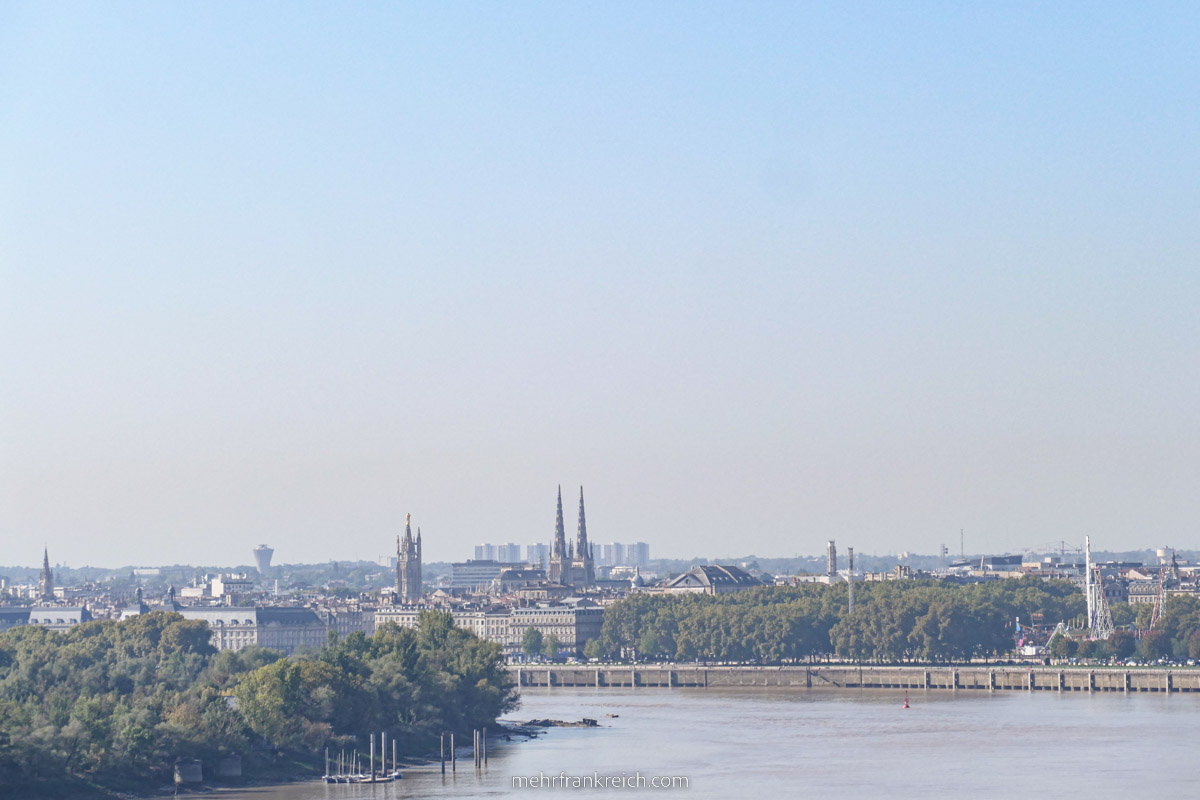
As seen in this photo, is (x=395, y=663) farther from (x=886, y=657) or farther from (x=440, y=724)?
(x=886, y=657)

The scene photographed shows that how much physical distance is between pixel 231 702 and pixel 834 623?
76691mm

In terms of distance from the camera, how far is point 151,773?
65.3 m

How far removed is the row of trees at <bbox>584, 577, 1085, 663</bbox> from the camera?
139 m

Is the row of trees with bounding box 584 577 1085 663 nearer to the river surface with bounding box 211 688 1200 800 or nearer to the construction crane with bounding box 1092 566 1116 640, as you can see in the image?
the construction crane with bounding box 1092 566 1116 640

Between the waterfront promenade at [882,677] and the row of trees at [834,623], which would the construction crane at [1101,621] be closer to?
the row of trees at [834,623]

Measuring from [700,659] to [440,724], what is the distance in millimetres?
66624

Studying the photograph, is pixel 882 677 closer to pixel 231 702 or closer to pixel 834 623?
pixel 834 623

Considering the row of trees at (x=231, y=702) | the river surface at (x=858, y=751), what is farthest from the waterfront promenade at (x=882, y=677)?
the row of trees at (x=231, y=702)

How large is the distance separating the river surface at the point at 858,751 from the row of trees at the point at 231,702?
2961 millimetres

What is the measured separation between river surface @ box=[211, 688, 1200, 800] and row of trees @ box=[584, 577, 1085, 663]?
2445 centimetres

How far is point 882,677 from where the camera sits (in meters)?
130

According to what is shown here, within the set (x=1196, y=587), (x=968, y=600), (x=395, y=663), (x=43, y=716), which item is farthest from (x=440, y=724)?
(x=1196, y=587)

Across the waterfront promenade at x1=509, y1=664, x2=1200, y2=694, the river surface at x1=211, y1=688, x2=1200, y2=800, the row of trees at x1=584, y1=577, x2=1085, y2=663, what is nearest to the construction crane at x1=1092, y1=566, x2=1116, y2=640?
the row of trees at x1=584, y1=577, x2=1085, y2=663

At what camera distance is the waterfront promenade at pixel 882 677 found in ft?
391
